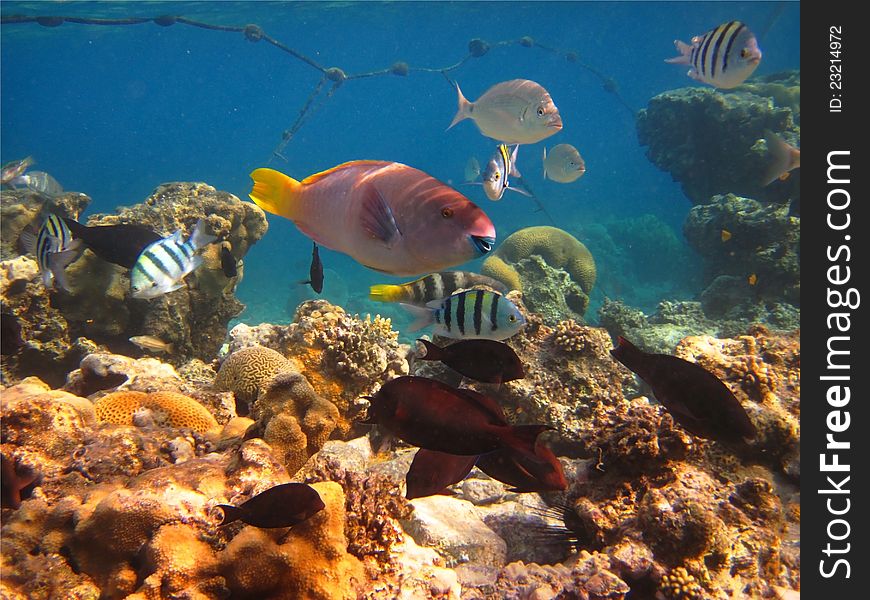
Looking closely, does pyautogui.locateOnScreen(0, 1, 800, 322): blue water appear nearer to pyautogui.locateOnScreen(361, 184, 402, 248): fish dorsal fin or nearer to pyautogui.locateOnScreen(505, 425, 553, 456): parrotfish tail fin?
pyautogui.locateOnScreen(361, 184, 402, 248): fish dorsal fin

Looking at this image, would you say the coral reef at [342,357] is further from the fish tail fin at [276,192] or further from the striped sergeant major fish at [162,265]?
the fish tail fin at [276,192]

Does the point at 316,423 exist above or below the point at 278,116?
below

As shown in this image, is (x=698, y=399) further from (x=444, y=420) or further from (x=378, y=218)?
(x=378, y=218)

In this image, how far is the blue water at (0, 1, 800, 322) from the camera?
35781 mm

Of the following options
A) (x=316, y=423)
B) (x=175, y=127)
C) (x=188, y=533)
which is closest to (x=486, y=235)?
(x=188, y=533)

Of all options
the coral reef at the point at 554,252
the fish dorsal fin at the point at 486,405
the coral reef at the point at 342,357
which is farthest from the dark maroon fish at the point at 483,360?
the coral reef at the point at 554,252

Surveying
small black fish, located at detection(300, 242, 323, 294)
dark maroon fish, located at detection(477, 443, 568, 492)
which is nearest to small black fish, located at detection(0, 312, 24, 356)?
small black fish, located at detection(300, 242, 323, 294)

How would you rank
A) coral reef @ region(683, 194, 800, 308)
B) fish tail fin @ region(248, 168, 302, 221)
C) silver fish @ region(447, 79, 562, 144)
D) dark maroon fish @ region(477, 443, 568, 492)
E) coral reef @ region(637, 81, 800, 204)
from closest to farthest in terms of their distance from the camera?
1. fish tail fin @ region(248, 168, 302, 221)
2. dark maroon fish @ region(477, 443, 568, 492)
3. silver fish @ region(447, 79, 562, 144)
4. coral reef @ region(683, 194, 800, 308)
5. coral reef @ region(637, 81, 800, 204)

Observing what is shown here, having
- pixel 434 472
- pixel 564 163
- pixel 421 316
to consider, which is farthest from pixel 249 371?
pixel 564 163

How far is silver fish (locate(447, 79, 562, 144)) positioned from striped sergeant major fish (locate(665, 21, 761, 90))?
1269mm

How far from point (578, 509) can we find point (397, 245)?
252 cm

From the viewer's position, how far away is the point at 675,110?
17.7m
